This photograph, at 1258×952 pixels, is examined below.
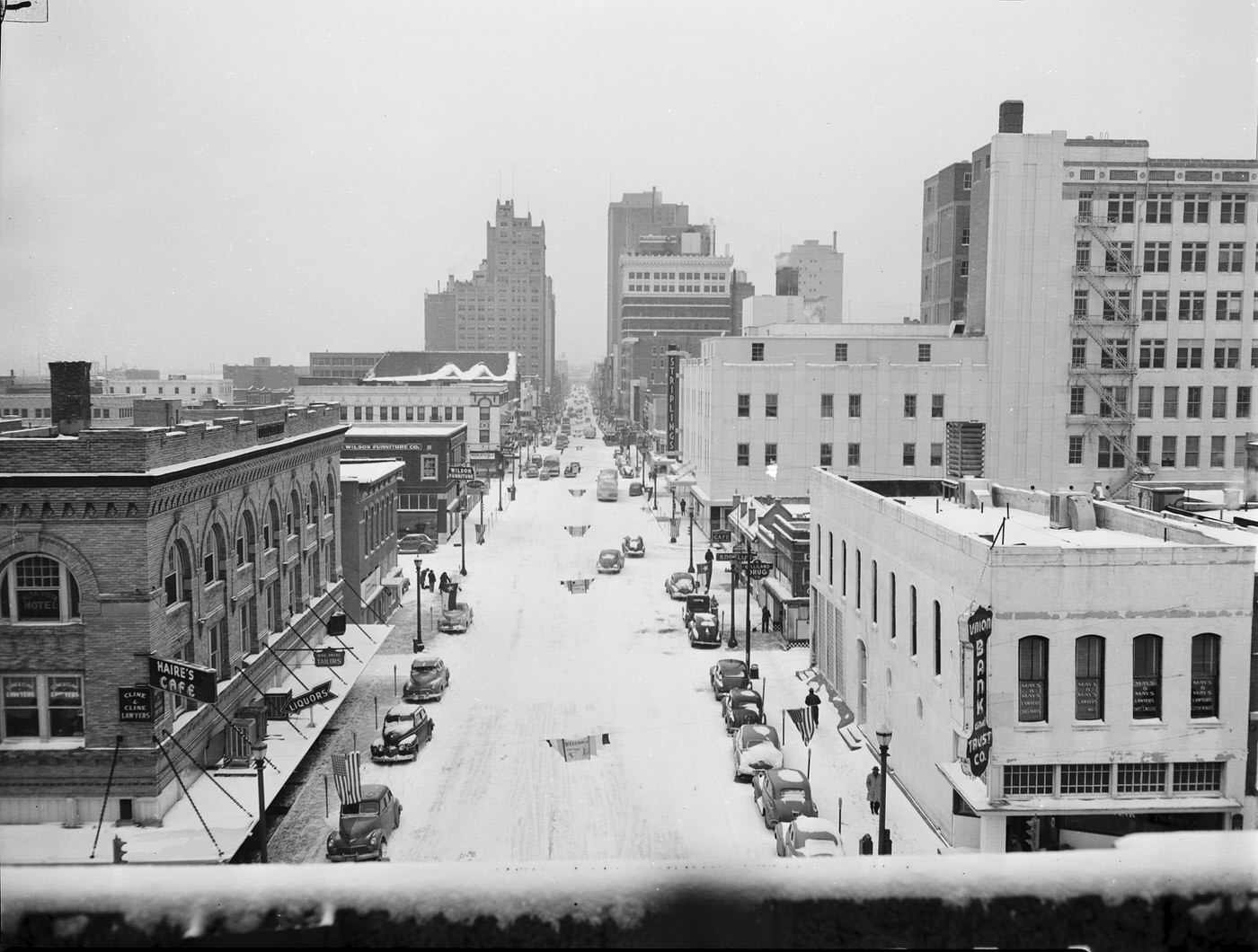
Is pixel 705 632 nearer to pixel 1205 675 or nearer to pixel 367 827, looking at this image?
pixel 367 827

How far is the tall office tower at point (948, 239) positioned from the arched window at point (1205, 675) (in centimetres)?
5943

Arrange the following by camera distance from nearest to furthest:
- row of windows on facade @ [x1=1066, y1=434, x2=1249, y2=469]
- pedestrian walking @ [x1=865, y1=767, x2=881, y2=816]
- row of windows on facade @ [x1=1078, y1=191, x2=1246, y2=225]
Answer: pedestrian walking @ [x1=865, y1=767, x2=881, y2=816]
row of windows on facade @ [x1=1078, y1=191, x2=1246, y2=225]
row of windows on facade @ [x1=1066, y1=434, x2=1249, y2=469]

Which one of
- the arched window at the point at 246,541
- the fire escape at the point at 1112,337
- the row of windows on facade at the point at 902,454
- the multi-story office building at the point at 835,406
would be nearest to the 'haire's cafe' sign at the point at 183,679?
the arched window at the point at 246,541

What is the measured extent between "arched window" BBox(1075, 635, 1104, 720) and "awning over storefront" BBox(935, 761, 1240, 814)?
1.49 meters

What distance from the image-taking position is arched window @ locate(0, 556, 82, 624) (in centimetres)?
2069

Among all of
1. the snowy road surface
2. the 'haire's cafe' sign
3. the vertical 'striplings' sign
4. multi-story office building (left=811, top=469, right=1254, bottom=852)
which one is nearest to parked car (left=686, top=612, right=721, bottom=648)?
the snowy road surface

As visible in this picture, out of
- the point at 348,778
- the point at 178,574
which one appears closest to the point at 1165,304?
the point at 348,778

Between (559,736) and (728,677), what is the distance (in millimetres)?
6240

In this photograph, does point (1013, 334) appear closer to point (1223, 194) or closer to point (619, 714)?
point (1223, 194)

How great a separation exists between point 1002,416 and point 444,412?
47.8 meters

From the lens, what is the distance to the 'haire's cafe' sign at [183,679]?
65.5 feet

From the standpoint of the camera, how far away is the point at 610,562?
186 feet

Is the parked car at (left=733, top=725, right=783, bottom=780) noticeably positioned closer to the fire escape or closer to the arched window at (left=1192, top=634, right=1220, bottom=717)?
the arched window at (left=1192, top=634, right=1220, bottom=717)

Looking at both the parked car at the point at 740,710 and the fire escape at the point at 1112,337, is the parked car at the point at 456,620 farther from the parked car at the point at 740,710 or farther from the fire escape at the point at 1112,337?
the fire escape at the point at 1112,337
